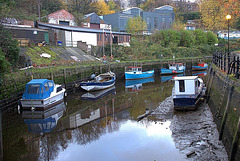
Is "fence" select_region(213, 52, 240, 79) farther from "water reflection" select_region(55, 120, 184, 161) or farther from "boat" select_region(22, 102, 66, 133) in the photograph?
"boat" select_region(22, 102, 66, 133)

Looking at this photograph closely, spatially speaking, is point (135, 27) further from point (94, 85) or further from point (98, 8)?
point (94, 85)

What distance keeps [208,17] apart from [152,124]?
12335 mm

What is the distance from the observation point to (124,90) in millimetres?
26047

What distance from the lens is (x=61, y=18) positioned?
47.5 meters

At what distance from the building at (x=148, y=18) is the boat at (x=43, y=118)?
40.2 metres

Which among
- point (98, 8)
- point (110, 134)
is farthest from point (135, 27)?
point (110, 134)

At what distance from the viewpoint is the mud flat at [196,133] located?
9547 millimetres

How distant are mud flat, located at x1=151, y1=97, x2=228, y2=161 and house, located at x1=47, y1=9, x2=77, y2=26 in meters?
36.9

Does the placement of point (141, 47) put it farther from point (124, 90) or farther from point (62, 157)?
point (62, 157)

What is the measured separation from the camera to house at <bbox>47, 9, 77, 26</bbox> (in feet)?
152

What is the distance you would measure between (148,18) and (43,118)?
165 feet

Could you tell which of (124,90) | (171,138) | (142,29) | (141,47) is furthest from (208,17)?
(142,29)

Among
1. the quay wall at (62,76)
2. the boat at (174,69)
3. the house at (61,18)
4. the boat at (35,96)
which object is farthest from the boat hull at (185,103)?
the house at (61,18)

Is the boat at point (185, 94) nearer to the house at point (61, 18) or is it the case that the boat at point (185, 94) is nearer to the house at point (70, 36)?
the house at point (70, 36)
